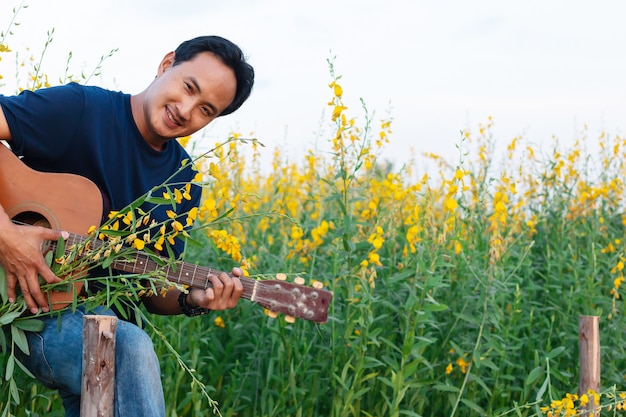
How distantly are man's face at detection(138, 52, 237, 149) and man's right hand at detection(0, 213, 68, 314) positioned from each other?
0.53m

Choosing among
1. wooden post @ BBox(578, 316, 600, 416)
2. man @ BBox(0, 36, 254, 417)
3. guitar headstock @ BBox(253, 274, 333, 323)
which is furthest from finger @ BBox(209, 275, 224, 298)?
wooden post @ BBox(578, 316, 600, 416)

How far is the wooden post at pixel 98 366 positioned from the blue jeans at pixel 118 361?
0.06 metres

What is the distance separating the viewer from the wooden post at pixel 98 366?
220 cm

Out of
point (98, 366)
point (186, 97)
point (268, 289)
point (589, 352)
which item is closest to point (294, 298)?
point (268, 289)

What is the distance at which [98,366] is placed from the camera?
2227mm

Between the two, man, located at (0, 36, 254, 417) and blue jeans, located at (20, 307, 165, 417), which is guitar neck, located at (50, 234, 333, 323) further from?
blue jeans, located at (20, 307, 165, 417)

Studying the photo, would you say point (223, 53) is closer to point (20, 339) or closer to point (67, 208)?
point (67, 208)

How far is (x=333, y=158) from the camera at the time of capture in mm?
3453

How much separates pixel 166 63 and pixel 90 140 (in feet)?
1.59

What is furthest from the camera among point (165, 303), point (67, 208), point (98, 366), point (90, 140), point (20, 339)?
point (165, 303)

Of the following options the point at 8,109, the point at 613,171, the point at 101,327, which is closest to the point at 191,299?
the point at 101,327

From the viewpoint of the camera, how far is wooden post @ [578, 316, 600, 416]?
145 inches

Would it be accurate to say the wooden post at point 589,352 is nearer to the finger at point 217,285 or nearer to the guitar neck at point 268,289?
the guitar neck at point 268,289

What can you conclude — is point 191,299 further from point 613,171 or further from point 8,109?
point 613,171
